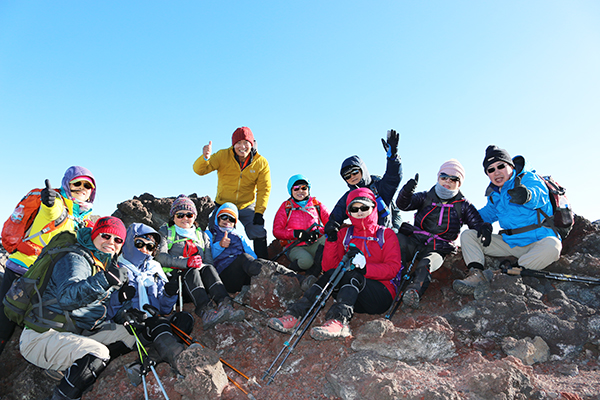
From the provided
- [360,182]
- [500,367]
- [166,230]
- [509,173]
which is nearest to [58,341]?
[166,230]

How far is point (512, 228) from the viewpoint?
6836mm

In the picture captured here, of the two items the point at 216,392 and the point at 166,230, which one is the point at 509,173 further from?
the point at 166,230

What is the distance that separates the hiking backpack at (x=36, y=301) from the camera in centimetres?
454

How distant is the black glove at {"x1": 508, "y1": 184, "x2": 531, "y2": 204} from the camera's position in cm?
638

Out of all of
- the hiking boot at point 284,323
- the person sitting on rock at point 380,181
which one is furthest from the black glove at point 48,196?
the person sitting on rock at point 380,181

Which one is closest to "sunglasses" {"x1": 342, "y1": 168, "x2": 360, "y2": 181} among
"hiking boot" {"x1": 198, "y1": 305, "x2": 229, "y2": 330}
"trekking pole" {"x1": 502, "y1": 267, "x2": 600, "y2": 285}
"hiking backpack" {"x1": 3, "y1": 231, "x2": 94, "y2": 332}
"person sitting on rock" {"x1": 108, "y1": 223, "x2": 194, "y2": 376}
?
"trekking pole" {"x1": 502, "y1": 267, "x2": 600, "y2": 285}

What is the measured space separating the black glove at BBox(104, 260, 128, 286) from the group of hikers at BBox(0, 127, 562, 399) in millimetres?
20

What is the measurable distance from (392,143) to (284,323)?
4289mm

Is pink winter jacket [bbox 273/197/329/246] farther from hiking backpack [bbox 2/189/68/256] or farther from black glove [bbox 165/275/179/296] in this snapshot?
hiking backpack [bbox 2/189/68/256]

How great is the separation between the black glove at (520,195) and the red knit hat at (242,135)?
5780 mm

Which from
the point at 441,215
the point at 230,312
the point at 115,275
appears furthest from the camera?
the point at 441,215

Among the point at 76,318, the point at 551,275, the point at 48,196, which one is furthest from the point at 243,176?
the point at 551,275

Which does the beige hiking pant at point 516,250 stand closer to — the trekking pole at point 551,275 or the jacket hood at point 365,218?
the trekking pole at point 551,275

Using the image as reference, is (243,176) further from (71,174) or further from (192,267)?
(71,174)
